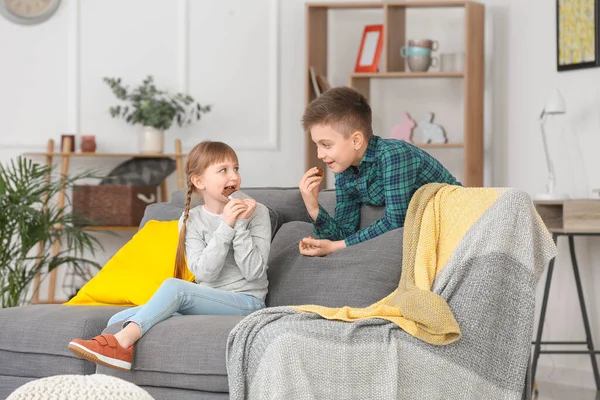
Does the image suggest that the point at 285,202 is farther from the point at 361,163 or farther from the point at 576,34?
the point at 576,34

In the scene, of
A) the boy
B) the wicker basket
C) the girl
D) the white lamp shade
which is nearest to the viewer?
the girl

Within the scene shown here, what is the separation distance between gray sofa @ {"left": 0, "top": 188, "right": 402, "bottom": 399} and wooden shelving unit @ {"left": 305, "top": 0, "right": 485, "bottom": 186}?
6.68ft

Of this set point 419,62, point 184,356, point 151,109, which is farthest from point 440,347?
point 151,109

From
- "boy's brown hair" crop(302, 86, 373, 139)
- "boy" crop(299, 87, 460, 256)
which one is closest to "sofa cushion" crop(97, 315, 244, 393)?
"boy" crop(299, 87, 460, 256)

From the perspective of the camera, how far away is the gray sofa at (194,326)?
8.64 ft

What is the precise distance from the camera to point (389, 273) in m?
3.00

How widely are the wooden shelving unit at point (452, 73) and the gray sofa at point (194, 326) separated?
2037 millimetres

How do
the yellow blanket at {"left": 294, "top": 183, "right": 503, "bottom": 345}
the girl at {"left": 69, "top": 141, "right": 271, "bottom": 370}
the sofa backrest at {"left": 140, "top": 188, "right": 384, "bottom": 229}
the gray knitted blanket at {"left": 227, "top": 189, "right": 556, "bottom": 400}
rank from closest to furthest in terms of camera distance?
1. the gray knitted blanket at {"left": 227, "top": 189, "right": 556, "bottom": 400}
2. the yellow blanket at {"left": 294, "top": 183, "right": 503, "bottom": 345}
3. the girl at {"left": 69, "top": 141, "right": 271, "bottom": 370}
4. the sofa backrest at {"left": 140, "top": 188, "right": 384, "bottom": 229}

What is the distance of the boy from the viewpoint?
3.13 m

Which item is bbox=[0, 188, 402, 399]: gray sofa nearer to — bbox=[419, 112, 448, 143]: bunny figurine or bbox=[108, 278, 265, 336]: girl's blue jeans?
bbox=[108, 278, 265, 336]: girl's blue jeans

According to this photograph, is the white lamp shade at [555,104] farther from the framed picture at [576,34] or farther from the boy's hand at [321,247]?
the boy's hand at [321,247]

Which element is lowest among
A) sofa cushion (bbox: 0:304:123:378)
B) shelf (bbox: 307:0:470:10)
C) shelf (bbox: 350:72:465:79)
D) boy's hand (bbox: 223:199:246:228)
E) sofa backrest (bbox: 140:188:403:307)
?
sofa cushion (bbox: 0:304:123:378)

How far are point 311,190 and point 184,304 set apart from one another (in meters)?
0.60

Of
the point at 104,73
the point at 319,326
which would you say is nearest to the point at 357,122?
the point at 319,326
